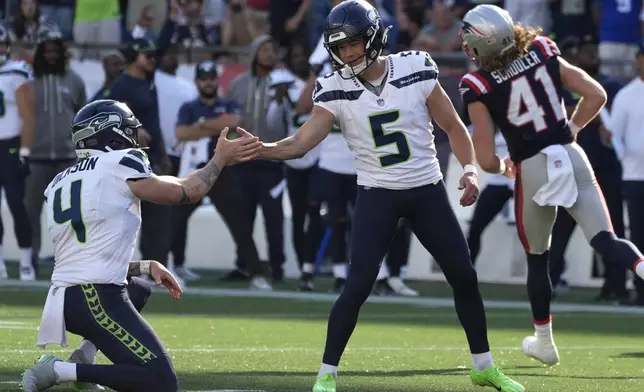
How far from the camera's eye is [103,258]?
22.2 feet

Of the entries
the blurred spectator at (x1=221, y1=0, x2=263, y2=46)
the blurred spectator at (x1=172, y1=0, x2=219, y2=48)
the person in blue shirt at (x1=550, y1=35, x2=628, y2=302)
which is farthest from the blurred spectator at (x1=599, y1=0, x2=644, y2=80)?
the blurred spectator at (x1=172, y1=0, x2=219, y2=48)

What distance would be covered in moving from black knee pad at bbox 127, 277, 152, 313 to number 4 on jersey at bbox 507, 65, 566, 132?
256 centimetres

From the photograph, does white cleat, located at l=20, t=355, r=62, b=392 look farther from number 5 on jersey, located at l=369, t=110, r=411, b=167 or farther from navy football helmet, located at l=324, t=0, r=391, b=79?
navy football helmet, located at l=324, t=0, r=391, b=79

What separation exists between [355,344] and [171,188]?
10.2ft

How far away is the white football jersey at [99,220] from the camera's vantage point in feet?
22.1

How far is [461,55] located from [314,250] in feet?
10.3

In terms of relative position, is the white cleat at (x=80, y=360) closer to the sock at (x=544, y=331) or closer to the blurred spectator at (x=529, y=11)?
the sock at (x=544, y=331)

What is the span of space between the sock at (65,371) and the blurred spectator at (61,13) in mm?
12574

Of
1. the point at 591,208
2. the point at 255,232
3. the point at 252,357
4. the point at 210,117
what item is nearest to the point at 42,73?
the point at 210,117

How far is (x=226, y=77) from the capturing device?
56.1 feet

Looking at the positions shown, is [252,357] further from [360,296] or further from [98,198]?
[98,198]

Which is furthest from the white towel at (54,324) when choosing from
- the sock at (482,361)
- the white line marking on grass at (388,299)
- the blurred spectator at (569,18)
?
the blurred spectator at (569,18)

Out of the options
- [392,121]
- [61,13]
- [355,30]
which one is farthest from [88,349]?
[61,13]

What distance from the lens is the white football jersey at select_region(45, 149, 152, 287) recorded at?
266 inches
